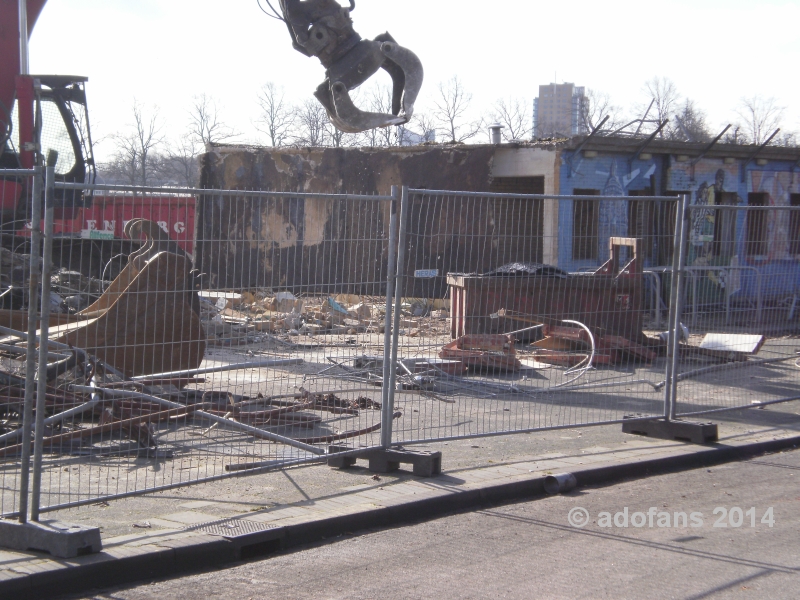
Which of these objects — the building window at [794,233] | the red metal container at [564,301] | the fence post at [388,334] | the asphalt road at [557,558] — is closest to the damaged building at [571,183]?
the building window at [794,233]

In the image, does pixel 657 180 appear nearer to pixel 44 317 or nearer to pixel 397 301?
pixel 397 301

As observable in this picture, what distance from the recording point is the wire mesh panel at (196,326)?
6.01 meters

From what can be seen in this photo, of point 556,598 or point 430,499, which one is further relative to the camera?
point 430,499

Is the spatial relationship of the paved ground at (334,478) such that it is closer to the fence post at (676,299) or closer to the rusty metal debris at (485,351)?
the fence post at (676,299)

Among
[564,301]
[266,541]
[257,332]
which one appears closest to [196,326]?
[257,332]

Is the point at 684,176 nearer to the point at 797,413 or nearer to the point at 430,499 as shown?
the point at 797,413

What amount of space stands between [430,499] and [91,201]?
323cm

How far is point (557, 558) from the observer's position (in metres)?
5.04

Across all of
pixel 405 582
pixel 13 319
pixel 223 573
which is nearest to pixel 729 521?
pixel 405 582

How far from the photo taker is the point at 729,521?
5863 mm

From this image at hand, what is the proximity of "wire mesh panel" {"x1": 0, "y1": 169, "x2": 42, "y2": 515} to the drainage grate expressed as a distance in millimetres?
1067

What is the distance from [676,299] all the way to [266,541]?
15.8 ft

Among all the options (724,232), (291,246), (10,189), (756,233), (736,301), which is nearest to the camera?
(291,246)

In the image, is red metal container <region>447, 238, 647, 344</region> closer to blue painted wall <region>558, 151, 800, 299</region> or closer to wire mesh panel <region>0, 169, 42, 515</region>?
blue painted wall <region>558, 151, 800, 299</region>
